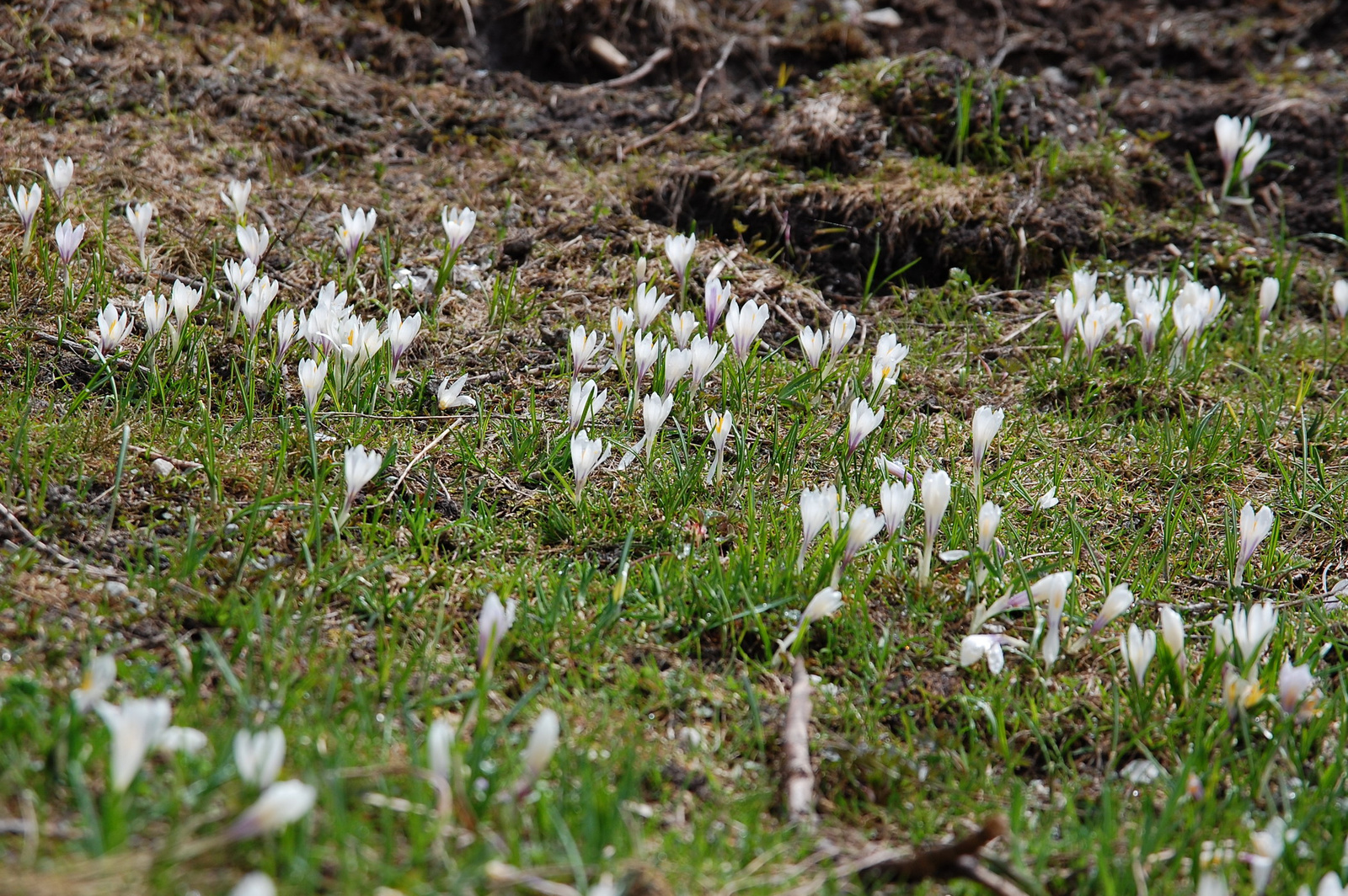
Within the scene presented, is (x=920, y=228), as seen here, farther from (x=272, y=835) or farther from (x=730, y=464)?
(x=272, y=835)

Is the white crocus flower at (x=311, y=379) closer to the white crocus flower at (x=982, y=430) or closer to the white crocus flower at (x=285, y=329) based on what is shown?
the white crocus flower at (x=285, y=329)

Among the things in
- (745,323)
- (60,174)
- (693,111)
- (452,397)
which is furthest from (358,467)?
(693,111)

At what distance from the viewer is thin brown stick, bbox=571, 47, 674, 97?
16.8 feet

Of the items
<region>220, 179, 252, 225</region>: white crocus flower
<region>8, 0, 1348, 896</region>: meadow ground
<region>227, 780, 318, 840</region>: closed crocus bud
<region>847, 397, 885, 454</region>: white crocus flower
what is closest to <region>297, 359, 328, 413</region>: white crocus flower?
<region>8, 0, 1348, 896</region>: meadow ground

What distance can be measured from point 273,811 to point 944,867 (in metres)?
1.04

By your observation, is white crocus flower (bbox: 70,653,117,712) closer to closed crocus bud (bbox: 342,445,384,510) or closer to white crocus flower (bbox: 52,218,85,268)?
closed crocus bud (bbox: 342,445,384,510)

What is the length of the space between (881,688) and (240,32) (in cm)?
429

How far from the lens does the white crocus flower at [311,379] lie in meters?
2.65

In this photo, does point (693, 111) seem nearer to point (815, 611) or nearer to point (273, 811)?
point (815, 611)

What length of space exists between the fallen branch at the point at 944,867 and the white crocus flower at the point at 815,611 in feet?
1.86

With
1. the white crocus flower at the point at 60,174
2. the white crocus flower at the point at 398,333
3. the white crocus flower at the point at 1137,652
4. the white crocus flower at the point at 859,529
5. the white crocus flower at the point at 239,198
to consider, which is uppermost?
the white crocus flower at the point at 60,174

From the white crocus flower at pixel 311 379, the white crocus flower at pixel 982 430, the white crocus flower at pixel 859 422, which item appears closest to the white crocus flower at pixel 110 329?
the white crocus flower at pixel 311 379

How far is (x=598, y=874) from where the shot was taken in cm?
158

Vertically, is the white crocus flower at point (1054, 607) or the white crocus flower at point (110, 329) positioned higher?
the white crocus flower at point (110, 329)
